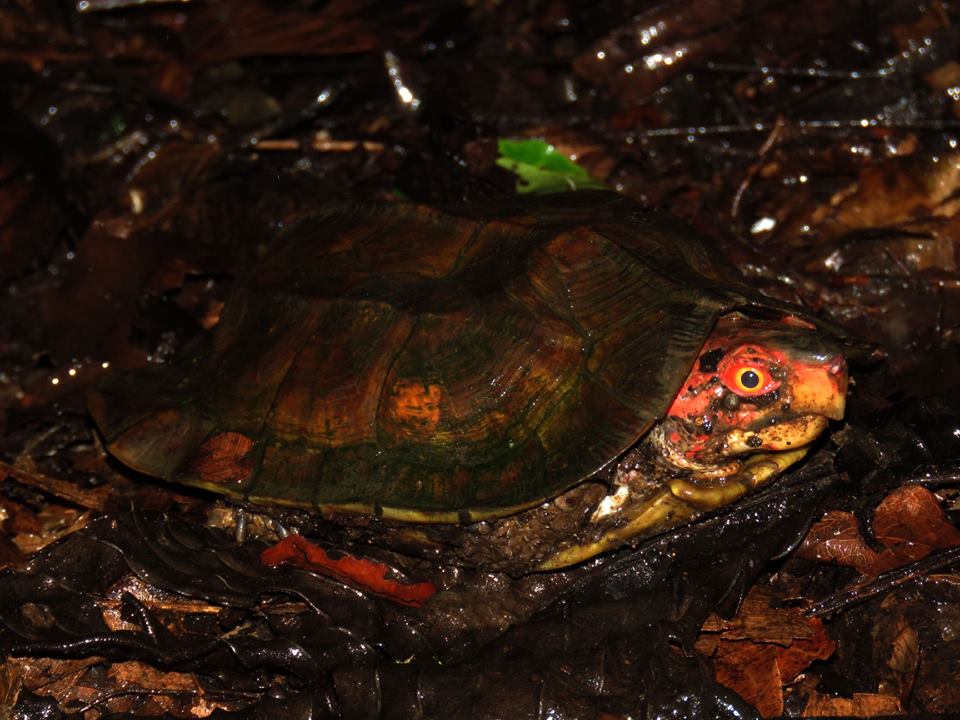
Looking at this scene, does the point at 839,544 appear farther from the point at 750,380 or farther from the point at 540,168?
the point at 540,168

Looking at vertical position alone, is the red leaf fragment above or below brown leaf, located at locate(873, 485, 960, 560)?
above

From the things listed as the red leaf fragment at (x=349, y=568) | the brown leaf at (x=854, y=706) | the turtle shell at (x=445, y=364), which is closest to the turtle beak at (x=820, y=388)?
the turtle shell at (x=445, y=364)

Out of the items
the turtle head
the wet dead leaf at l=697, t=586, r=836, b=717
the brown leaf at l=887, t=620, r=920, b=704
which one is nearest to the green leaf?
the turtle head

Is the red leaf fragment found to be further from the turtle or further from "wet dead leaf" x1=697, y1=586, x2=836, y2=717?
"wet dead leaf" x1=697, y1=586, x2=836, y2=717

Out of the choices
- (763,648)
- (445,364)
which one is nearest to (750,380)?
(763,648)

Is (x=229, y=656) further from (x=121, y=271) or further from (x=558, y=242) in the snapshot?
(x=121, y=271)

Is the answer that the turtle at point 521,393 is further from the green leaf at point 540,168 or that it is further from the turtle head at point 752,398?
the green leaf at point 540,168
